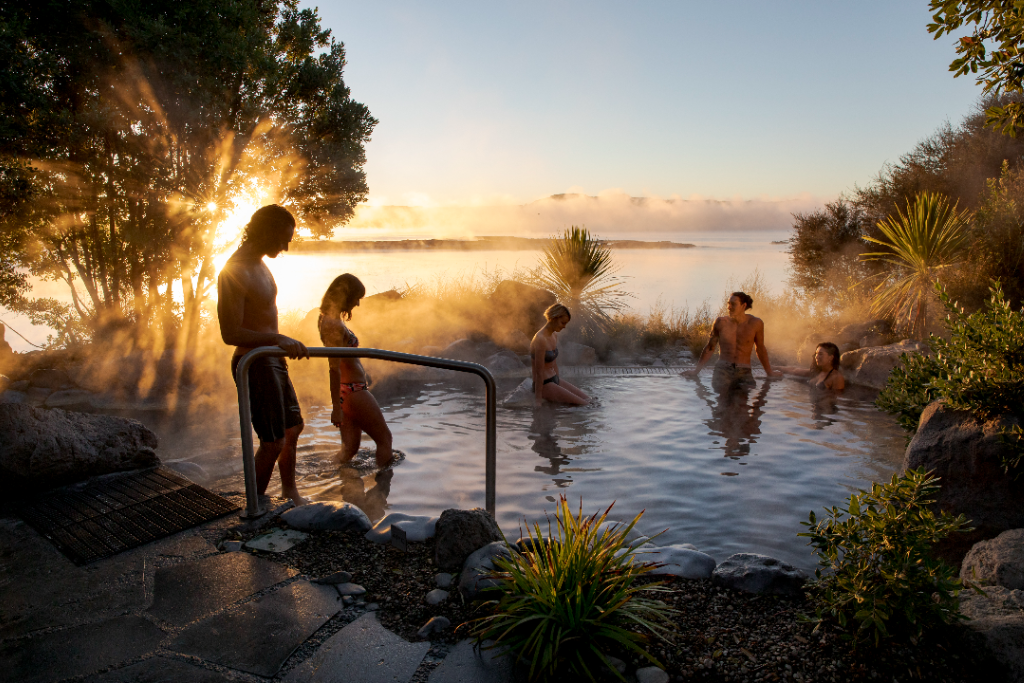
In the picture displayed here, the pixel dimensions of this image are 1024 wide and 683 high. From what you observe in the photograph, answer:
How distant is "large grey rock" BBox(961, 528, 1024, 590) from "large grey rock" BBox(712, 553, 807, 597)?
793mm

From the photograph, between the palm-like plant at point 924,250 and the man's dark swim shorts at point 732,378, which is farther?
the palm-like plant at point 924,250

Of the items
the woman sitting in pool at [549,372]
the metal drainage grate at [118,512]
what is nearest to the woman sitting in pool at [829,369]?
the woman sitting in pool at [549,372]

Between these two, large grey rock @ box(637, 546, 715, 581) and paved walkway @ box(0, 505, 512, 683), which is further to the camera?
large grey rock @ box(637, 546, 715, 581)

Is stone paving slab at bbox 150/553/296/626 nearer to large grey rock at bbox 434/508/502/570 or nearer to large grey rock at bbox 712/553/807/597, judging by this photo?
large grey rock at bbox 434/508/502/570

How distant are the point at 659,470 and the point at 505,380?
18.6ft

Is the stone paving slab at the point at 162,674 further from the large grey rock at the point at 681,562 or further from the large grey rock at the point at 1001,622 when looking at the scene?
the large grey rock at the point at 1001,622

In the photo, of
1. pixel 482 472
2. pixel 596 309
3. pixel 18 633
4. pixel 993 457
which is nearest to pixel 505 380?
pixel 596 309

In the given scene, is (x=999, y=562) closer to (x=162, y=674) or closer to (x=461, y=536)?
(x=461, y=536)

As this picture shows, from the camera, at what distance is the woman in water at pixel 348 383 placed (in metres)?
5.34

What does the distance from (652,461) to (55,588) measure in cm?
499

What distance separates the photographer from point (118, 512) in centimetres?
386

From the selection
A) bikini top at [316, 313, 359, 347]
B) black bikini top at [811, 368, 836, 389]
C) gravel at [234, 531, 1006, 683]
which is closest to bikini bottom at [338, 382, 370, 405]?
bikini top at [316, 313, 359, 347]

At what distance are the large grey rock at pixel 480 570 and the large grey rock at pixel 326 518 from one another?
88cm

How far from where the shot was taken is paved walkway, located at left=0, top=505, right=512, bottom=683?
2379 mm
